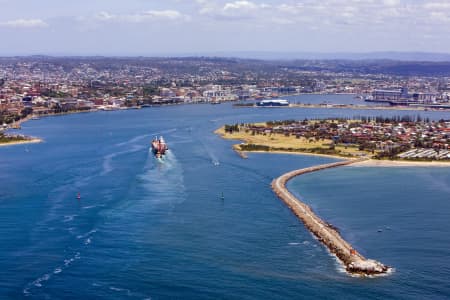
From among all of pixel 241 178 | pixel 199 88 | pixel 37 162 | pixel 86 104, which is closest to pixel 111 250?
pixel 241 178

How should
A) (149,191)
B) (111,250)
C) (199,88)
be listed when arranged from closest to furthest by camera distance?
(111,250) < (149,191) < (199,88)

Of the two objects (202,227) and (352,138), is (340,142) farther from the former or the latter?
(202,227)

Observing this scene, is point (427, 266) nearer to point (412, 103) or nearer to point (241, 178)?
point (241, 178)

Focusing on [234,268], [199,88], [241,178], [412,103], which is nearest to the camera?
[234,268]

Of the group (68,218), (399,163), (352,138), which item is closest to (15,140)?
(352,138)

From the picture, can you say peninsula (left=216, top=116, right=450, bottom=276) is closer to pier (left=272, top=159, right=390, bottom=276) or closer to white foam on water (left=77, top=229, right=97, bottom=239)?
pier (left=272, top=159, right=390, bottom=276)

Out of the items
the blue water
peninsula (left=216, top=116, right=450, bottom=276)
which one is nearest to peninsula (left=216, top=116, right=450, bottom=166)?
peninsula (left=216, top=116, right=450, bottom=276)

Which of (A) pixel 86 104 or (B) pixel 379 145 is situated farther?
(A) pixel 86 104
